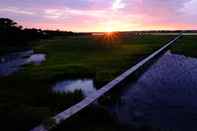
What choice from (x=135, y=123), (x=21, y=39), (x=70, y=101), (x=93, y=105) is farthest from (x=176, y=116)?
(x=21, y=39)

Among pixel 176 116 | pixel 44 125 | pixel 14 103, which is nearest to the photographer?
pixel 44 125

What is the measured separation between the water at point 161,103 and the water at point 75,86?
80.9 inches

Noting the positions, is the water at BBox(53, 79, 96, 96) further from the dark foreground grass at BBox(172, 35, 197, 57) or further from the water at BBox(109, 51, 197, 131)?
the dark foreground grass at BBox(172, 35, 197, 57)

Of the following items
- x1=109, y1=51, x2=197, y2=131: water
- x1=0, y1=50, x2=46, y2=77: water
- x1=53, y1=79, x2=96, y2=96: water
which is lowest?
x1=0, y1=50, x2=46, y2=77: water

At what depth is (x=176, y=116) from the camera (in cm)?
1338

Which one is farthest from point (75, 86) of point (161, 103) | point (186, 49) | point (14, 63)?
point (186, 49)

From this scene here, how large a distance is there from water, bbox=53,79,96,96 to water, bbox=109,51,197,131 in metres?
2.05

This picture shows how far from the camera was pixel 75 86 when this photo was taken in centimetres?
2120

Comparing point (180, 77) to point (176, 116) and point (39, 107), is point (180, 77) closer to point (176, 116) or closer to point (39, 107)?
point (176, 116)

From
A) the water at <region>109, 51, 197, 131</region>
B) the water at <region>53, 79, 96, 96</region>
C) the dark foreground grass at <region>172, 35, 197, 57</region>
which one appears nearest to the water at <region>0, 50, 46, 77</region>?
the water at <region>53, 79, 96, 96</region>

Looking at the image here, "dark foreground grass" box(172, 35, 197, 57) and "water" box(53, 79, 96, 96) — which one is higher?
"water" box(53, 79, 96, 96)

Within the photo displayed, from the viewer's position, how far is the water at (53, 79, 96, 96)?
64.8ft

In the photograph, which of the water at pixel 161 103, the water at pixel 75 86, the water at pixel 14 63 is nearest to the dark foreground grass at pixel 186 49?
the water at pixel 14 63

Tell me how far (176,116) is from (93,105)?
3072mm
